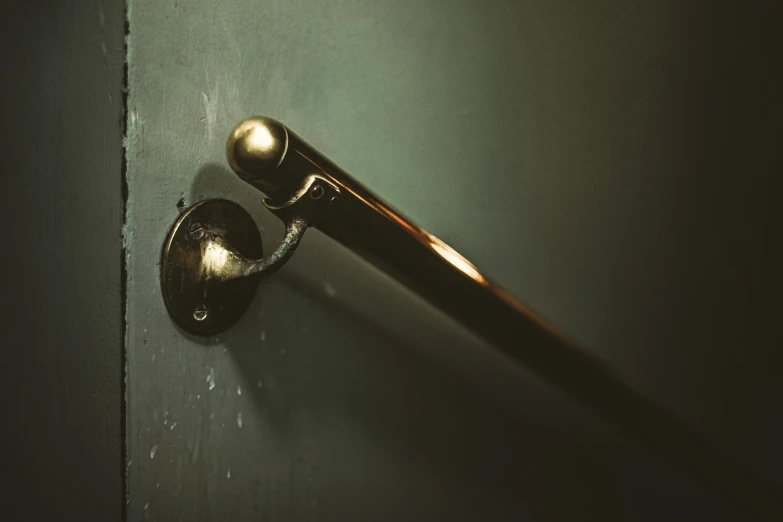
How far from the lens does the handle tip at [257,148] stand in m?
0.32

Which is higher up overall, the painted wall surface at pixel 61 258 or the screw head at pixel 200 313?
the painted wall surface at pixel 61 258

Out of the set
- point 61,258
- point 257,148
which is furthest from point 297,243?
point 61,258

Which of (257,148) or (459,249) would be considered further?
(459,249)

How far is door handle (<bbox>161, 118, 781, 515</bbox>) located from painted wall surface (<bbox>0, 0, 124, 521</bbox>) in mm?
46

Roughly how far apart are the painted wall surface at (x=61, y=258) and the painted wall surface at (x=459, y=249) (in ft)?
0.07

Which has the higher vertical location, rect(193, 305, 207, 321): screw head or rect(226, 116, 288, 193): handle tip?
rect(226, 116, 288, 193): handle tip

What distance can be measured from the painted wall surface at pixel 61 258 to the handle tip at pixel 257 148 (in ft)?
0.23

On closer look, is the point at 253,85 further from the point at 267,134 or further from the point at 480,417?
the point at 480,417

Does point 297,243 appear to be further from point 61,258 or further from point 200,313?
point 61,258

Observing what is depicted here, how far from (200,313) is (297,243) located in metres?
0.08

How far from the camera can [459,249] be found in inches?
22.8

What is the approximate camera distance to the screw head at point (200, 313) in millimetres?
359

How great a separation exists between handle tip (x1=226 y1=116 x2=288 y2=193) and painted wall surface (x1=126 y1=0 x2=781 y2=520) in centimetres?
5

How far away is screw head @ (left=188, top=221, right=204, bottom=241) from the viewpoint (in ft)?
1.17
